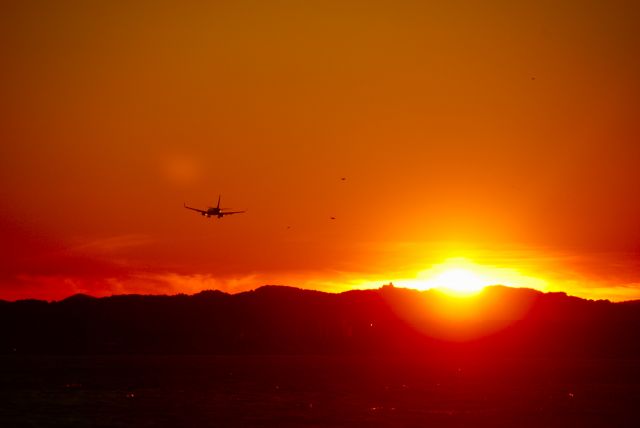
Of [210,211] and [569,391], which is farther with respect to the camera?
[569,391]

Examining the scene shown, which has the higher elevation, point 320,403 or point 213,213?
point 213,213

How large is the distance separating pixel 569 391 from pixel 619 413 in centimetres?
4306

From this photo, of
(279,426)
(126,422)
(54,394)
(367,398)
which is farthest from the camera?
(54,394)

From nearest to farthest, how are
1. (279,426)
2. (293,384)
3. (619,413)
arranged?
(279,426)
(619,413)
(293,384)

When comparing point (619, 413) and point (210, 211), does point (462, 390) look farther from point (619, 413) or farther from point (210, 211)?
point (210, 211)

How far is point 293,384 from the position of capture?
18362 cm

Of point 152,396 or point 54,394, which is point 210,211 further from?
point 54,394

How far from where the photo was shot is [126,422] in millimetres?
118125

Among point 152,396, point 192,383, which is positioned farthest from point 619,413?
point 192,383

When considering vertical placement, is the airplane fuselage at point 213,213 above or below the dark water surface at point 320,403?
above

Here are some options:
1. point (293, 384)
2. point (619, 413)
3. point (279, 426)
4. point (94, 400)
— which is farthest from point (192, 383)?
point (619, 413)

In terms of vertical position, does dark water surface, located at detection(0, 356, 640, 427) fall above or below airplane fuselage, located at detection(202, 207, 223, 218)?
below

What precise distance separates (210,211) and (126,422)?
38.3 metres

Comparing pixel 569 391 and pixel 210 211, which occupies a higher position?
pixel 210 211
